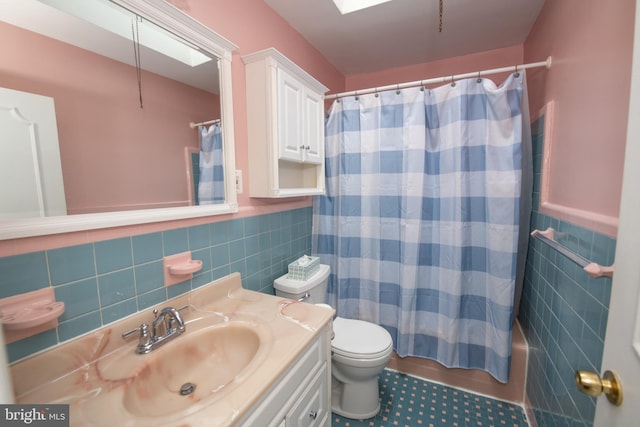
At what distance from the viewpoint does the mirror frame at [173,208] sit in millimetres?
709

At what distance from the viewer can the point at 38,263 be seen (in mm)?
712

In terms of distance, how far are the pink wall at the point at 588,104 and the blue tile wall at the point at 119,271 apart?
140 cm

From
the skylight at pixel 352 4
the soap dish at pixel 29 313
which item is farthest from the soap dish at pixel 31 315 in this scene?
the skylight at pixel 352 4

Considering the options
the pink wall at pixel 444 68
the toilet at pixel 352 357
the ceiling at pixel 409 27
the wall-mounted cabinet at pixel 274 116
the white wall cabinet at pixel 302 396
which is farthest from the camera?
the pink wall at pixel 444 68

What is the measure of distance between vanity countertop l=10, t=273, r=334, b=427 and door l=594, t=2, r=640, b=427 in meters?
0.73

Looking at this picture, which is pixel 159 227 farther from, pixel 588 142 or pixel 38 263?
pixel 588 142

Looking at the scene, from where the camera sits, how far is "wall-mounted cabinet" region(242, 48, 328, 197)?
1.31 m

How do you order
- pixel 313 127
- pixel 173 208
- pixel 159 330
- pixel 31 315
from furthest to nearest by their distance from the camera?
pixel 313 127
pixel 173 208
pixel 159 330
pixel 31 315

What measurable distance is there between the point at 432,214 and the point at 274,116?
44.9 inches

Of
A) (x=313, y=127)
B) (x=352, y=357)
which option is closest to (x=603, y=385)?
(x=352, y=357)

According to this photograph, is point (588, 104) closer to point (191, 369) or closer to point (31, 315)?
point (191, 369)

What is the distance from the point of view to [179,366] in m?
0.91

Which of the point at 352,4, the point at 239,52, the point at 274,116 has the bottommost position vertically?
the point at 274,116

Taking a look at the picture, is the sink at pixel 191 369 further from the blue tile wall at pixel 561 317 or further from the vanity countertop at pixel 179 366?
the blue tile wall at pixel 561 317
